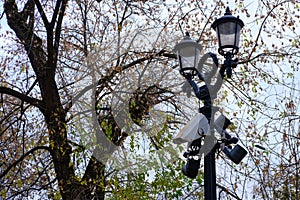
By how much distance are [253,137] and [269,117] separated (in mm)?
536

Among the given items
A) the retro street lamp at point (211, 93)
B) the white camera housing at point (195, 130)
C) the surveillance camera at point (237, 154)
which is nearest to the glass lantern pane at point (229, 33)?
the retro street lamp at point (211, 93)

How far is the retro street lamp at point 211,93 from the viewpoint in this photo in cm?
519

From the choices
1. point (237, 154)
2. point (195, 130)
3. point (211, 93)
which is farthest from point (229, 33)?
point (237, 154)

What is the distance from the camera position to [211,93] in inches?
216

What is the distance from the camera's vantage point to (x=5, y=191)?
1028 centimetres

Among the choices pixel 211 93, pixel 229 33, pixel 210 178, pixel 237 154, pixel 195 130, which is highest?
pixel 229 33

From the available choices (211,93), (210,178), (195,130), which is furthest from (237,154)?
(211,93)

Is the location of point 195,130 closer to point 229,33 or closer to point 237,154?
point 237,154

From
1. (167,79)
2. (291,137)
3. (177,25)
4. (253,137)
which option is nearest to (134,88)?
(167,79)

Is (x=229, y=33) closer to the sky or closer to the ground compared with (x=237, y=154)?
closer to the sky

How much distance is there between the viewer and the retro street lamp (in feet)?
17.0

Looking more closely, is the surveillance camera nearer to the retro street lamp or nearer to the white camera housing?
the retro street lamp

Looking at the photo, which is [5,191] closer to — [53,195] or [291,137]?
[53,195]

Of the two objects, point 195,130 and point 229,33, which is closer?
point 195,130
